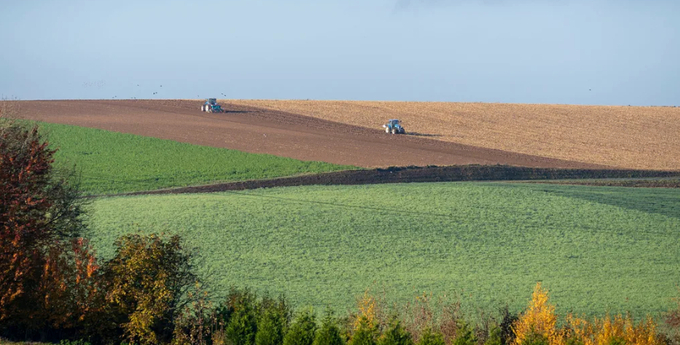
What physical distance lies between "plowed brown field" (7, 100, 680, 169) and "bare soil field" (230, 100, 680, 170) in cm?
9

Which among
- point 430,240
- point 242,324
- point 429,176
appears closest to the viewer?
point 242,324

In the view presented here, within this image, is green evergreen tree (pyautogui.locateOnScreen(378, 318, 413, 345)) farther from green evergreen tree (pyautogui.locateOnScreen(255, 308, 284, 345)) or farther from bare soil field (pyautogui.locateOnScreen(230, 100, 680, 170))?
bare soil field (pyautogui.locateOnScreen(230, 100, 680, 170))

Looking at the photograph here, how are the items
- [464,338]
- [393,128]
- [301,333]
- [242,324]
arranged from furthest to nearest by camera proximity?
[393,128] < [242,324] < [301,333] < [464,338]

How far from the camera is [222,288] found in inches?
888

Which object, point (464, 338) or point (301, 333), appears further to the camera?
point (301, 333)

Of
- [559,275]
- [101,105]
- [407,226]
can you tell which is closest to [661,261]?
[559,275]

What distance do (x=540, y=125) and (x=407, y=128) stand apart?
44.4 ft

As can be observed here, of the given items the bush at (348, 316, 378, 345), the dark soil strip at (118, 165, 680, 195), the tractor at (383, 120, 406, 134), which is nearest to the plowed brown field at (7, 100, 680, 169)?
the tractor at (383, 120, 406, 134)

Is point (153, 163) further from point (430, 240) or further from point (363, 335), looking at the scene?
point (363, 335)

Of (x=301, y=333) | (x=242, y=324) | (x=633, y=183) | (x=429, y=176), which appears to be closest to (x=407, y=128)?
(x=429, y=176)

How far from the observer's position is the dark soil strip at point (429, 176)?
40.7 m

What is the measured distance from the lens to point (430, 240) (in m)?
29.4

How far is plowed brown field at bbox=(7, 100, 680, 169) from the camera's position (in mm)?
51906

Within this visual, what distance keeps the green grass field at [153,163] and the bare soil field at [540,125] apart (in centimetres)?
1864
